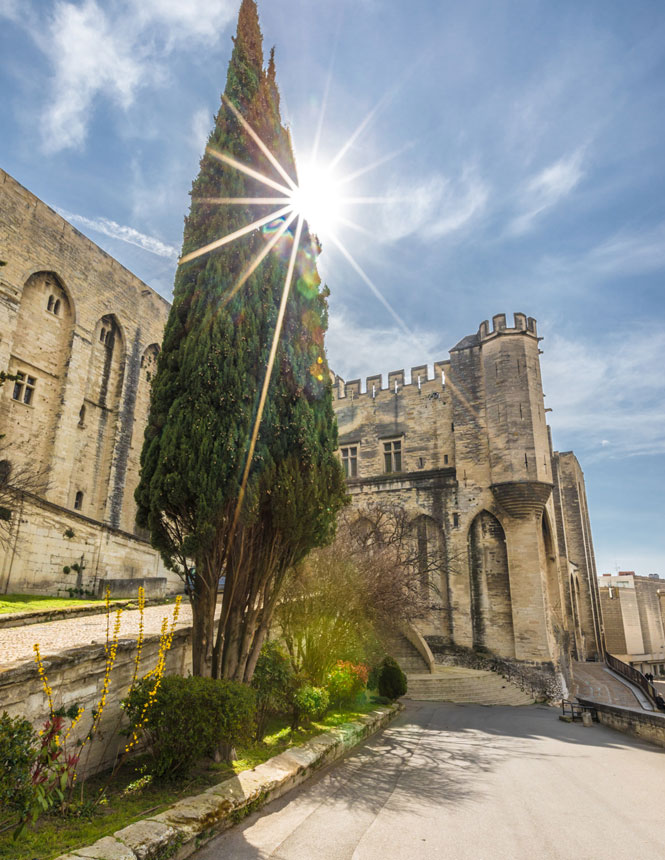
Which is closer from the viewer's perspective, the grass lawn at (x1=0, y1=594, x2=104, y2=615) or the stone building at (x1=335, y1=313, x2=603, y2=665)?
the grass lawn at (x1=0, y1=594, x2=104, y2=615)

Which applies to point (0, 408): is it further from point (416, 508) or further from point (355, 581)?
point (416, 508)

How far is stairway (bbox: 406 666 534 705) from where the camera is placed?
18.1 metres

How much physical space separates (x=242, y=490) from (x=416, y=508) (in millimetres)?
19012

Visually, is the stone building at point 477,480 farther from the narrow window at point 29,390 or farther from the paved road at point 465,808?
the narrow window at point 29,390

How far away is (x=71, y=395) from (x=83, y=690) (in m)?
19.6

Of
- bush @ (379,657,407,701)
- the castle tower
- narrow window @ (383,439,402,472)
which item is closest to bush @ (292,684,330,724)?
bush @ (379,657,407,701)

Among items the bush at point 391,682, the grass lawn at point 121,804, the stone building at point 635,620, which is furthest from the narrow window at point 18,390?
the stone building at point 635,620

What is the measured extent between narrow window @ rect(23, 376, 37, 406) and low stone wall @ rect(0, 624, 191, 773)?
712 inches

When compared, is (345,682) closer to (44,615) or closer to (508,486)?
(44,615)

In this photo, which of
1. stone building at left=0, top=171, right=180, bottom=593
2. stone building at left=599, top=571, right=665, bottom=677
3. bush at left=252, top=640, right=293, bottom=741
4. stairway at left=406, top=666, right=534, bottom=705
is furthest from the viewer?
stone building at left=599, top=571, right=665, bottom=677

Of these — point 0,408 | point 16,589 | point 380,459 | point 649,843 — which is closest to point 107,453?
point 0,408

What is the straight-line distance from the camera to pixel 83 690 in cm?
513

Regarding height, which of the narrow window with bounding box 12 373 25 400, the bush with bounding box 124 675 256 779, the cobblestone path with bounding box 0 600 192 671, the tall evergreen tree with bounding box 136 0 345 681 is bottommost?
the bush with bounding box 124 675 256 779

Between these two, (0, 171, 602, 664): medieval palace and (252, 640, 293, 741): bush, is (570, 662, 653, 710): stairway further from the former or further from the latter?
(252, 640, 293, 741): bush
